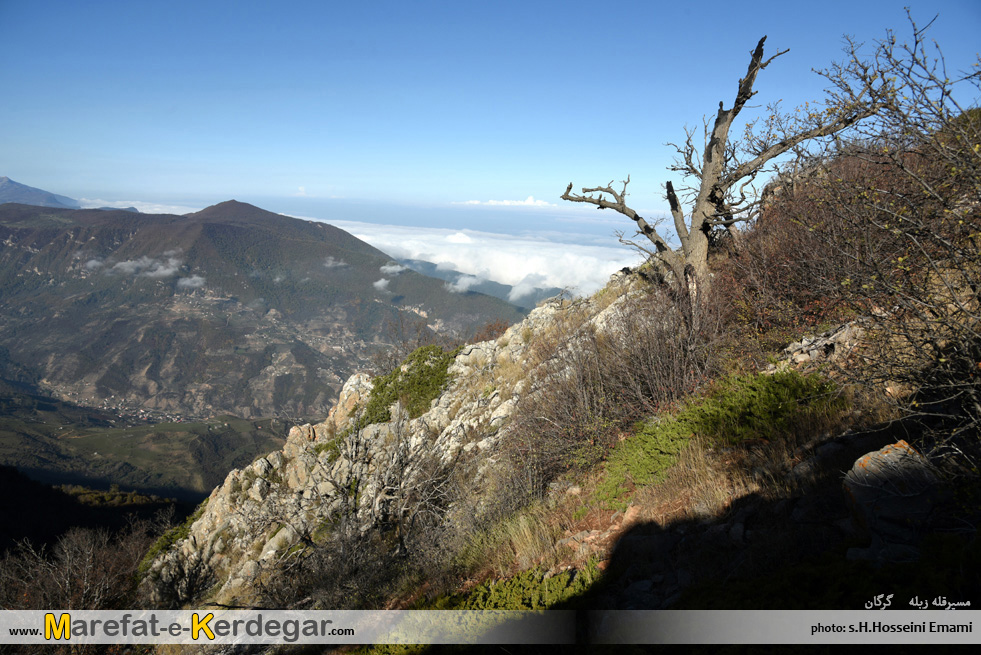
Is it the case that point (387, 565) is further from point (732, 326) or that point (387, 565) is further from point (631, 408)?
point (732, 326)

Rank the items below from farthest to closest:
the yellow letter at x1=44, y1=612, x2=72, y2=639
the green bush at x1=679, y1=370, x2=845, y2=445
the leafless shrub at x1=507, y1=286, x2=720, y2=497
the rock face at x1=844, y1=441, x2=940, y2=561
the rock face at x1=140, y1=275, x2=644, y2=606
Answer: the yellow letter at x1=44, y1=612, x2=72, y2=639, the rock face at x1=140, y1=275, x2=644, y2=606, the leafless shrub at x1=507, y1=286, x2=720, y2=497, the green bush at x1=679, y1=370, x2=845, y2=445, the rock face at x1=844, y1=441, x2=940, y2=561

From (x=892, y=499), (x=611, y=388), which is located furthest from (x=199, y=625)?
(x=892, y=499)

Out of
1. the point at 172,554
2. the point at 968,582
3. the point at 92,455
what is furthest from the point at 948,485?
the point at 92,455

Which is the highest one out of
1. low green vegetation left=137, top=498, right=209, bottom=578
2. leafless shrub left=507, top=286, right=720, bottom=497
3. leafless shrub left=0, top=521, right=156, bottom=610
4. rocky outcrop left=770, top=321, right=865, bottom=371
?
rocky outcrop left=770, top=321, right=865, bottom=371

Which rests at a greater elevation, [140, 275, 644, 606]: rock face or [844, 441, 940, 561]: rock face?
[844, 441, 940, 561]: rock face

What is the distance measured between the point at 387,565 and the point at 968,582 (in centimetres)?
633

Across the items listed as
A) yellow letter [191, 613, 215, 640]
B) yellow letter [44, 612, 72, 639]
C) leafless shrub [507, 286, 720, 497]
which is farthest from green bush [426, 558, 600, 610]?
yellow letter [44, 612, 72, 639]

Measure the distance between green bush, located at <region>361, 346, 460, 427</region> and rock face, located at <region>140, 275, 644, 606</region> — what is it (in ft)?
1.02

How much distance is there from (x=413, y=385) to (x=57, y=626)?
10.3 meters

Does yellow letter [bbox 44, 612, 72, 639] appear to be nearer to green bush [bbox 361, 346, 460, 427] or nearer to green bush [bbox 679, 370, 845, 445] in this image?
green bush [bbox 361, 346, 460, 427]

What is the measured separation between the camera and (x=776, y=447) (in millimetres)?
4949

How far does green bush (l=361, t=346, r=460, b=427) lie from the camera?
557 inches

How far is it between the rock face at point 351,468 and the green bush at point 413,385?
0.31 meters

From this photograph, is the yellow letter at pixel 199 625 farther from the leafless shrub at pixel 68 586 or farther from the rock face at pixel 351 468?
the leafless shrub at pixel 68 586
